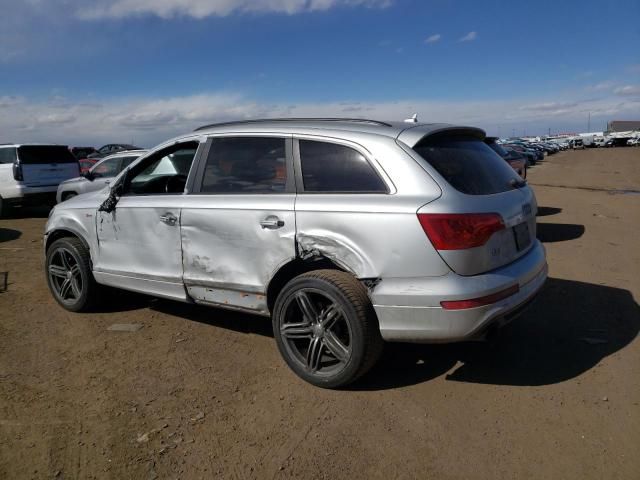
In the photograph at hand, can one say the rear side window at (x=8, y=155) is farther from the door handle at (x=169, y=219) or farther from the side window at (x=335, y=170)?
the side window at (x=335, y=170)

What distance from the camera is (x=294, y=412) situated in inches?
130

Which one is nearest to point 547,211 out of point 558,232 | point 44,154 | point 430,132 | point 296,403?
point 558,232

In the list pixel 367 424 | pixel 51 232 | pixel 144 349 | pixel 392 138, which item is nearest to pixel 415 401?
pixel 367 424

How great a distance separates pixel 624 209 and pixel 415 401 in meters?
11.6

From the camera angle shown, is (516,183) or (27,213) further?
(27,213)

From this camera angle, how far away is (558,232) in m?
9.31

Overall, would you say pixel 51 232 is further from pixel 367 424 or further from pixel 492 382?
pixel 492 382

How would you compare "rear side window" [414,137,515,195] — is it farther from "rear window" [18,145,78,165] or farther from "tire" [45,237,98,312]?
"rear window" [18,145,78,165]

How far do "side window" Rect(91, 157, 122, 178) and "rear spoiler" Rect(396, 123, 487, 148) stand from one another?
8.55 m

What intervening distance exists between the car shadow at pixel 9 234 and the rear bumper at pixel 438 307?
8595 millimetres

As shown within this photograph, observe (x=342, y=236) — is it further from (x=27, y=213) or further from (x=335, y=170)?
(x=27, y=213)

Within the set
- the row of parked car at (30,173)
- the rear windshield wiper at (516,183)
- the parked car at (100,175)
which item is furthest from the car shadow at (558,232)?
the row of parked car at (30,173)

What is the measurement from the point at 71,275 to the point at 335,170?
125 inches

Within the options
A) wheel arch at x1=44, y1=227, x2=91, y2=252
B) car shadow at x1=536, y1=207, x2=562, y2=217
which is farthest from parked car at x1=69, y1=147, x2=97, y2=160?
wheel arch at x1=44, y1=227, x2=91, y2=252
